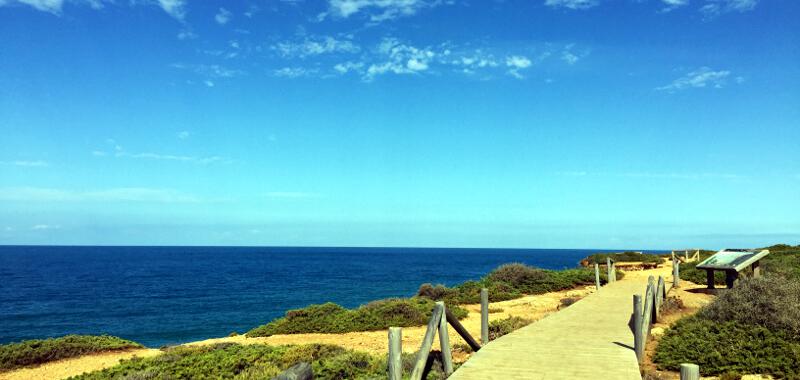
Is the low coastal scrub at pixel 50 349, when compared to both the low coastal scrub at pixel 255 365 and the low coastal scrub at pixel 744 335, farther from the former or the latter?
the low coastal scrub at pixel 744 335

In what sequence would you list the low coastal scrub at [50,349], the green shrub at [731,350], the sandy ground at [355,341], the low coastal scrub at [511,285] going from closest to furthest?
the green shrub at [731,350] → the sandy ground at [355,341] → the low coastal scrub at [50,349] → the low coastal scrub at [511,285]

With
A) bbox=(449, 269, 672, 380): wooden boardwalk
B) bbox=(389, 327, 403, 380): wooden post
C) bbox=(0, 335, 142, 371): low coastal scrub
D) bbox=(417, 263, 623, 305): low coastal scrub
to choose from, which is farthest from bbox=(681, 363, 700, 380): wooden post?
bbox=(417, 263, 623, 305): low coastal scrub

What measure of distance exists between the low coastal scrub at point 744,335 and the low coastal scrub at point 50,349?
A: 19785 mm

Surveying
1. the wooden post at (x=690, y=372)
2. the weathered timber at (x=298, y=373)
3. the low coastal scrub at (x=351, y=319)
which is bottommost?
the low coastal scrub at (x=351, y=319)

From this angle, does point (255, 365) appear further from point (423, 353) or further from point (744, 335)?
point (744, 335)

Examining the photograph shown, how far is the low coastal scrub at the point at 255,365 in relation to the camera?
11.0m

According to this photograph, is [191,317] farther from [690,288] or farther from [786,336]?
[786,336]

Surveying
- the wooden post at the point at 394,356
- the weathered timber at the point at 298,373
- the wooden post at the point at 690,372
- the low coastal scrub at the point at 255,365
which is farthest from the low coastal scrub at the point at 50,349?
the wooden post at the point at 690,372

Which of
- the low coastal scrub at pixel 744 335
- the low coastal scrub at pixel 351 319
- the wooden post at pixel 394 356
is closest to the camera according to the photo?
the wooden post at pixel 394 356

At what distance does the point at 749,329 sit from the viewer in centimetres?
1183

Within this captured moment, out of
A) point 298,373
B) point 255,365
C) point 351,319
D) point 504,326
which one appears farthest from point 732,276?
point 298,373

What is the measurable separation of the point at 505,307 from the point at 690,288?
10.3 meters

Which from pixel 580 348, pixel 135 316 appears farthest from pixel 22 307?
pixel 580 348

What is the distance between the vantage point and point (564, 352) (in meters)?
10.2
